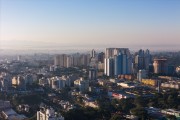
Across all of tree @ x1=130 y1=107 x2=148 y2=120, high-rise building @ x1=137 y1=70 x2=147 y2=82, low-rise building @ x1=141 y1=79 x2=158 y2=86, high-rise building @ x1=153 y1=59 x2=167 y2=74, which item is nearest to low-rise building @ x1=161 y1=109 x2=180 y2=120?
tree @ x1=130 y1=107 x2=148 y2=120

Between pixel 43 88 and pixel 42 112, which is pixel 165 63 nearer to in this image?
pixel 43 88

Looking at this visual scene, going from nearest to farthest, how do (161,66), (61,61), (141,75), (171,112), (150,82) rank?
(171,112) < (150,82) < (141,75) < (161,66) < (61,61)

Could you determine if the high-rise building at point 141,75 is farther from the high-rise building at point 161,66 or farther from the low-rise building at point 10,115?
the low-rise building at point 10,115

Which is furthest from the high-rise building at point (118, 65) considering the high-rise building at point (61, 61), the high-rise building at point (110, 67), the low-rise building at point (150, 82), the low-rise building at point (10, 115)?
the low-rise building at point (10, 115)

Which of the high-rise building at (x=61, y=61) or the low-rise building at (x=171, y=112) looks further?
the high-rise building at (x=61, y=61)

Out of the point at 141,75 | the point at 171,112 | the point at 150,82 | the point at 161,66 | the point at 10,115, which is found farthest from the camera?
the point at 161,66

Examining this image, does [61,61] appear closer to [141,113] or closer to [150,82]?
[150,82]

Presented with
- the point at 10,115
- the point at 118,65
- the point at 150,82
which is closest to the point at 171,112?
the point at 10,115

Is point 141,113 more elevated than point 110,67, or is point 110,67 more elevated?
point 110,67

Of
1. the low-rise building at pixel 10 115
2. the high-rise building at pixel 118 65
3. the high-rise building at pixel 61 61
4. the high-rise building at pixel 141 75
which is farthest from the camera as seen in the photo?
the high-rise building at pixel 61 61

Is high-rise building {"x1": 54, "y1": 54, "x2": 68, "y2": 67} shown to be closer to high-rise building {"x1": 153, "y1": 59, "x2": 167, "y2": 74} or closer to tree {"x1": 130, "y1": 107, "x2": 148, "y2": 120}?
high-rise building {"x1": 153, "y1": 59, "x2": 167, "y2": 74}

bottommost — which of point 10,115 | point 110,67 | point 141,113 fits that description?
point 10,115

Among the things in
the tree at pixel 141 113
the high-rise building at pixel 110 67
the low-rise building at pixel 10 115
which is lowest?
the low-rise building at pixel 10 115
